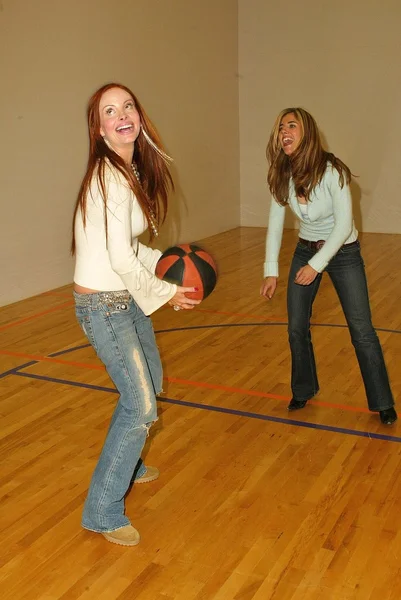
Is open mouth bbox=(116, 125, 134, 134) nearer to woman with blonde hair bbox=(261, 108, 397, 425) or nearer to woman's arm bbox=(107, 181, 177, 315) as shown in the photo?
woman's arm bbox=(107, 181, 177, 315)

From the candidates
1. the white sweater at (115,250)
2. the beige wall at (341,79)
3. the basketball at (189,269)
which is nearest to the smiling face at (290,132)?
the basketball at (189,269)

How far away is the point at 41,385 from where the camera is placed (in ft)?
16.2

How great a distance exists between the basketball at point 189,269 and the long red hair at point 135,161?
0.19 meters

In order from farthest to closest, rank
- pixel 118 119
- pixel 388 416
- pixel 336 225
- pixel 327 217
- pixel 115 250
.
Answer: pixel 388 416 < pixel 327 217 < pixel 336 225 < pixel 118 119 < pixel 115 250

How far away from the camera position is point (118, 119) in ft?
8.70

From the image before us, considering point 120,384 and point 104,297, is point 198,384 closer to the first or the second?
point 120,384

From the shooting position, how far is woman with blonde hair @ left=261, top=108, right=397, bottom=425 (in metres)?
3.79

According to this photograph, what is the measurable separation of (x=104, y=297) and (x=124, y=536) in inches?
39.6

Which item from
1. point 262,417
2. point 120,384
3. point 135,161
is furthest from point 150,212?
point 262,417

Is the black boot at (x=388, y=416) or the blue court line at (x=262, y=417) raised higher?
the black boot at (x=388, y=416)

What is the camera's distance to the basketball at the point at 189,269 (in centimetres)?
289

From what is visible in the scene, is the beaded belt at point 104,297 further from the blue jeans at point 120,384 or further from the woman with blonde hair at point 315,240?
the woman with blonde hair at point 315,240

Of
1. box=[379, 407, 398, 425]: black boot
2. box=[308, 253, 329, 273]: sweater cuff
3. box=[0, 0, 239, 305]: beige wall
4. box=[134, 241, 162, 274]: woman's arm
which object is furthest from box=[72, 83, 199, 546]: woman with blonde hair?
box=[0, 0, 239, 305]: beige wall

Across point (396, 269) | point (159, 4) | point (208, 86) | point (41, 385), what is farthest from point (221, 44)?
point (41, 385)
